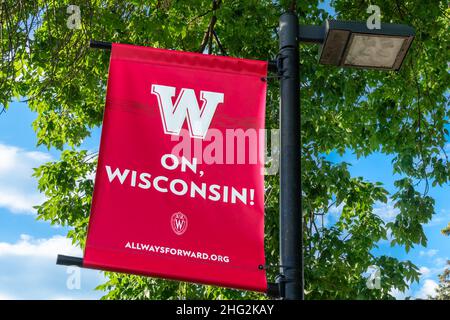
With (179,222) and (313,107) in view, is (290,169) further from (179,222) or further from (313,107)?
(313,107)

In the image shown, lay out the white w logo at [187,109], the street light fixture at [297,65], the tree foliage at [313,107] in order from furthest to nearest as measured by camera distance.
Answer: the tree foliage at [313,107] → the white w logo at [187,109] → the street light fixture at [297,65]

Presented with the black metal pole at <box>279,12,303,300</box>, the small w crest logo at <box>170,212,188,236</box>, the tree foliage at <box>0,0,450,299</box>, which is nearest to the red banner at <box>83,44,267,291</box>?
the small w crest logo at <box>170,212,188,236</box>

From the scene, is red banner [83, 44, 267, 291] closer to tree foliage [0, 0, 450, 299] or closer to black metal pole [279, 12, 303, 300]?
black metal pole [279, 12, 303, 300]

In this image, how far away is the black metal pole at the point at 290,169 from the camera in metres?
3.63

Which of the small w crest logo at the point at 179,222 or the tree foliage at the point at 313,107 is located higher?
the tree foliage at the point at 313,107

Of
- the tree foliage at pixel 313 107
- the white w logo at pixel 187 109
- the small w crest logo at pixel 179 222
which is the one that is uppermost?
the tree foliage at pixel 313 107

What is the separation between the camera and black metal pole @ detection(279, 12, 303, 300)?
11.9 feet

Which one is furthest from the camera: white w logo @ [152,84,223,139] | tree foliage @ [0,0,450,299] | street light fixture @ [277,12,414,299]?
tree foliage @ [0,0,450,299]

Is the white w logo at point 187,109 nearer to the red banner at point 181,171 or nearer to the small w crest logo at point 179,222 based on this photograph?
the red banner at point 181,171

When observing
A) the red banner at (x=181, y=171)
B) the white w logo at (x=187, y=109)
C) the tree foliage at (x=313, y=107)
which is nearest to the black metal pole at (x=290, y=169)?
the red banner at (x=181, y=171)

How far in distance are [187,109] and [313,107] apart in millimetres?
5268

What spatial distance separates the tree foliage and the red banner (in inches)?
185

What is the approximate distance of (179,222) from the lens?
3.63 metres

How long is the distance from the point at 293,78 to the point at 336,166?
510 centimetres
